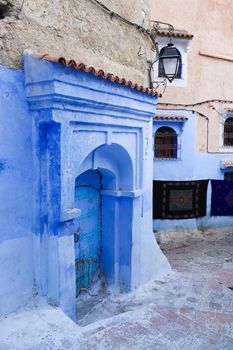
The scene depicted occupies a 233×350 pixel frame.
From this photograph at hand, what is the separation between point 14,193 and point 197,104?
31.9 feet

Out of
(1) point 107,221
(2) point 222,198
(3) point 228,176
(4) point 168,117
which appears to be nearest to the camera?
(1) point 107,221

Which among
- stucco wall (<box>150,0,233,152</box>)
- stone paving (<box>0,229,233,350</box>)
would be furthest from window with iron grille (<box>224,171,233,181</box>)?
stone paving (<box>0,229,233,350</box>)

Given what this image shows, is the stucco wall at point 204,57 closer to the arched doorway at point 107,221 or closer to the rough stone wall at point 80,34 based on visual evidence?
the rough stone wall at point 80,34

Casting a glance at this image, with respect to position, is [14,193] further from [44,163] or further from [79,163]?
[79,163]

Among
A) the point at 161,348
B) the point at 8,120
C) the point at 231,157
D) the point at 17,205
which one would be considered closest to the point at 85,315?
the point at 161,348

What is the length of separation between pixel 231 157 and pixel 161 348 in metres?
10.3

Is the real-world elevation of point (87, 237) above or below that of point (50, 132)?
below

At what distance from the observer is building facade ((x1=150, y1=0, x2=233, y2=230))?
11773mm

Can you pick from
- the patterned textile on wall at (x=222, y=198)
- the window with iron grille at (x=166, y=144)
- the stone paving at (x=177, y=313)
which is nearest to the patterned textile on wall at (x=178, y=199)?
the patterned textile on wall at (x=222, y=198)

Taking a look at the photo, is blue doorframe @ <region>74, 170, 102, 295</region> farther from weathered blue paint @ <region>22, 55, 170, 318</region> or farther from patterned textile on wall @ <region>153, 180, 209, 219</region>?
patterned textile on wall @ <region>153, 180, 209, 219</region>

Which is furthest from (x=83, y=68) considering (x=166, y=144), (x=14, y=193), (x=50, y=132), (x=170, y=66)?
(x=166, y=144)

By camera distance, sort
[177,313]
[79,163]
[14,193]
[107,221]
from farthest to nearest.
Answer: [107,221]
[177,313]
[79,163]
[14,193]

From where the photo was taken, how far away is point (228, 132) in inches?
515

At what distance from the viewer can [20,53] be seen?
394 cm
